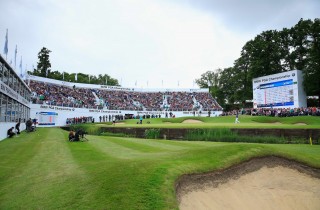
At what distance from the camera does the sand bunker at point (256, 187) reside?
7.47 metres

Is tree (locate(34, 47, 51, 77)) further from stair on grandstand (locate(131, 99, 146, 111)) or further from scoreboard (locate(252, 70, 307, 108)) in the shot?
scoreboard (locate(252, 70, 307, 108))

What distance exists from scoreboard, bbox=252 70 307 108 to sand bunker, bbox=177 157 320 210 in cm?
4281

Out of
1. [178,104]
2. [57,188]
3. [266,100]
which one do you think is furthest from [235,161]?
[178,104]

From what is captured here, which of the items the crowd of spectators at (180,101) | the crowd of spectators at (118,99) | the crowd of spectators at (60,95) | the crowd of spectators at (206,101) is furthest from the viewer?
the crowd of spectators at (206,101)

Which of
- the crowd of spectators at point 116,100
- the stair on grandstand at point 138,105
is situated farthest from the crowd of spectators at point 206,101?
the crowd of spectators at point 116,100

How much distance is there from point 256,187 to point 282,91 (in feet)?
151

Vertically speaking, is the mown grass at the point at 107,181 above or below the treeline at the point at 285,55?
below

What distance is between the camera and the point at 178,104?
2911 inches

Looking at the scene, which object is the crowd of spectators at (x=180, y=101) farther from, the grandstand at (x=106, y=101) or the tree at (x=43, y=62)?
the tree at (x=43, y=62)

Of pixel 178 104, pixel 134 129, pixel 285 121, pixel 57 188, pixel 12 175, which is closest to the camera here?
pixel 57 188

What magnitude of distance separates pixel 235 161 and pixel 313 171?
327 cm

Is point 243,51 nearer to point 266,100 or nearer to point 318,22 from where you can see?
point 318,22

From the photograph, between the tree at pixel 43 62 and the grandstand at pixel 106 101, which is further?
the tree at pixel 43 62

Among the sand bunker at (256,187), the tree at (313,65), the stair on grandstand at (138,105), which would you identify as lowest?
the sand bunker at (256,187)
